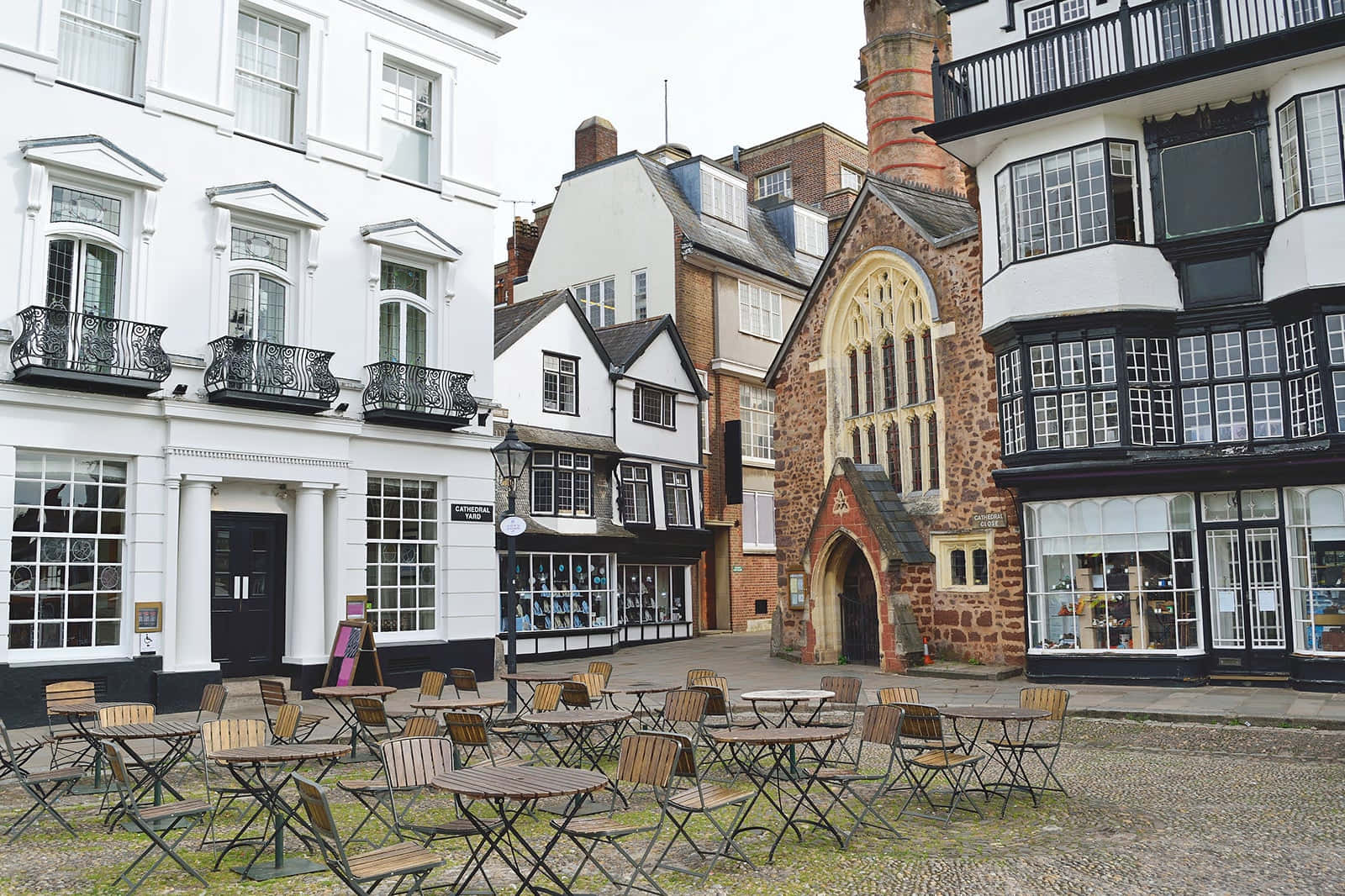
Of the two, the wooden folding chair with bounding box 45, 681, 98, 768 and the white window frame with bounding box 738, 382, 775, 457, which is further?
the white window frame with bounding box 738, 382, 775, 457

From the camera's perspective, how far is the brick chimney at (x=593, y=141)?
1503 inches

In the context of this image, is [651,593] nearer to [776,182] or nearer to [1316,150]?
[1316,150]

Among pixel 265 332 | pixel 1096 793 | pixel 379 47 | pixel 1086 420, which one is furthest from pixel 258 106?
pixel 1096 793

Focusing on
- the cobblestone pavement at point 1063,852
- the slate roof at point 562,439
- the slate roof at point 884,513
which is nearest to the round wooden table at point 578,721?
the cobblestone pavement at point 1063,852

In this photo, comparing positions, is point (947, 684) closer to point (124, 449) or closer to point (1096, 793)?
point (1096, 793)

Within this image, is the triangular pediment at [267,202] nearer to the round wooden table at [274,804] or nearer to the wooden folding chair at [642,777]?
the round wooden table at [274,804]

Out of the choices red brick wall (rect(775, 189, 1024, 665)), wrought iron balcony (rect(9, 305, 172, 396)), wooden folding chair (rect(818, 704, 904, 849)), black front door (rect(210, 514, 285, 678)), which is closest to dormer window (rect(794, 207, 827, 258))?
red brick wall (rect(775, 189, 1024, 665))

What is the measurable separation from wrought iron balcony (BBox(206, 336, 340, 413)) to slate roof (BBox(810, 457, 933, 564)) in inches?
397

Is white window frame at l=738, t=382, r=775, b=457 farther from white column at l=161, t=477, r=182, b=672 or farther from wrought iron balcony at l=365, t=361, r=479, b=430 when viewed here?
white column at l=161, t=477, r=182, b=672

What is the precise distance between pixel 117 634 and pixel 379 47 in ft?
35.9

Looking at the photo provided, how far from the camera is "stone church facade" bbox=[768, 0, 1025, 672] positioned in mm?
21141

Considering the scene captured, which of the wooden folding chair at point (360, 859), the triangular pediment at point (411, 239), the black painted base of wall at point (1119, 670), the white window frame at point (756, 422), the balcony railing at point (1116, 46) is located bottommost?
the black painted base of wall at point (1119, 670)

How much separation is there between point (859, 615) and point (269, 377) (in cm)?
1258

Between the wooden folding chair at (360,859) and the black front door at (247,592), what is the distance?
41.1 ft
